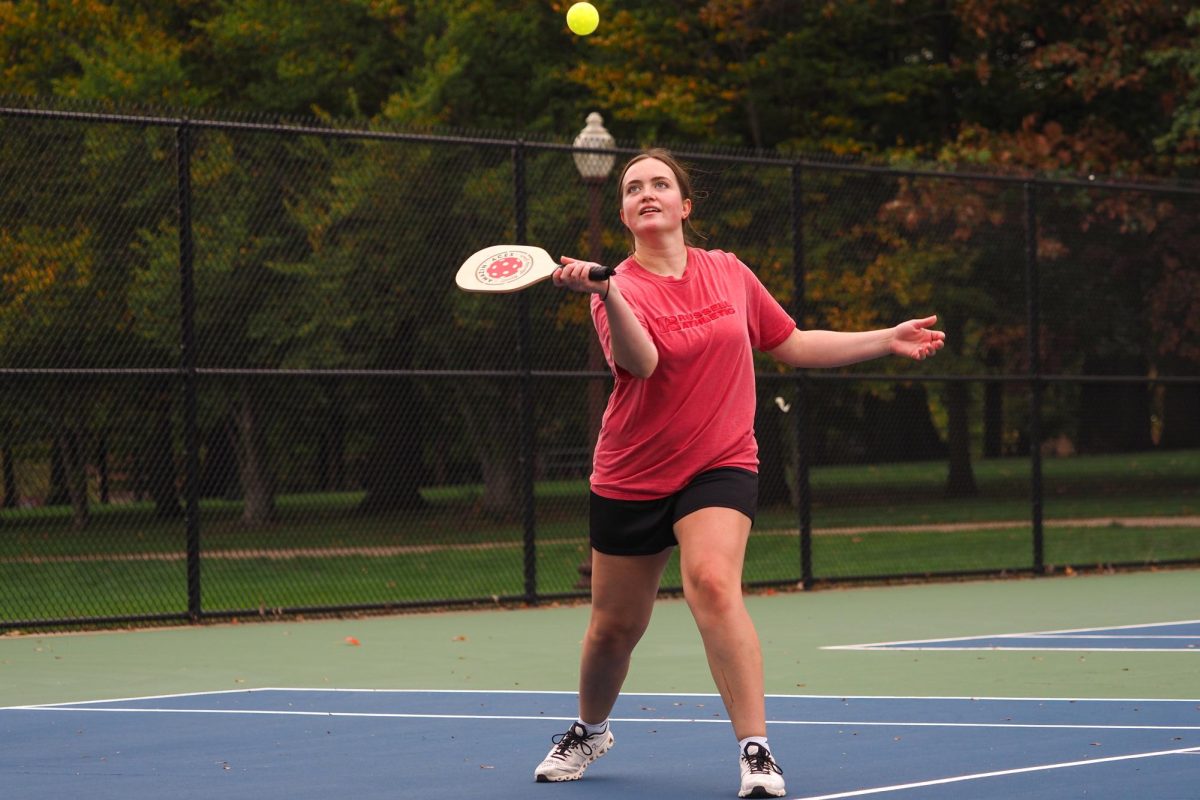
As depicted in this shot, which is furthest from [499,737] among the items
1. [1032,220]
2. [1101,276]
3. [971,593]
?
[1101,276]

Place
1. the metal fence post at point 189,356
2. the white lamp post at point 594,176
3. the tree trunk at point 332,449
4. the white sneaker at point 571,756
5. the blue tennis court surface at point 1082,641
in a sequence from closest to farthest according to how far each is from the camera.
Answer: the white sneaker at point 571,756
the blue tennis court surface at point 1082,641
the metal fence post at point 189,356
the white lamp post at point 594,176
the tree trunk at point 332,449

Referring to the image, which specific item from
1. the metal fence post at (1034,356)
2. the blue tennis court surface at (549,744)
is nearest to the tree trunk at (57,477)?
the blue tennis court surface at (549,744)

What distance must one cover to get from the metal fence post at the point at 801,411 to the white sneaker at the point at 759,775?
8.30 meters

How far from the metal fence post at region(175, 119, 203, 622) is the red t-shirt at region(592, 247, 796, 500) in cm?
609

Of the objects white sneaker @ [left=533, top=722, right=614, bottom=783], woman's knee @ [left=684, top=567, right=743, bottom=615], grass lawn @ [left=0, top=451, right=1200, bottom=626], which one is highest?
woman's knee @ [left=684, top=567, right=743, bottom=615]

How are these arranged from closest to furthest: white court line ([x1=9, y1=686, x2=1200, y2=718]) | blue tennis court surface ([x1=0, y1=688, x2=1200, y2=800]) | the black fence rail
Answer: blue tennis court surface ([x1=0, y1=688, x2=1200, y2=800]) → white court line ([x1=9, y1=686, x2=1200, y2=718]) → the black fence rail

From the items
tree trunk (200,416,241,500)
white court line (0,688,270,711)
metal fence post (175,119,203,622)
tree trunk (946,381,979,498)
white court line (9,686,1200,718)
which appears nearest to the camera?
Answer: white court line (9,686,1200,718)

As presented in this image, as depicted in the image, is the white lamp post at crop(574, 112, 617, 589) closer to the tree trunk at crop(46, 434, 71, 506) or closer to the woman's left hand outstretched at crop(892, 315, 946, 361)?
the tree trunk at crop(46, 434, 71, 506)

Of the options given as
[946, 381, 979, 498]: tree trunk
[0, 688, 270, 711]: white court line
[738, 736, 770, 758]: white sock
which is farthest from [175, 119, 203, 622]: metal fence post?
[946, 381, 979, 498]: tree trunk

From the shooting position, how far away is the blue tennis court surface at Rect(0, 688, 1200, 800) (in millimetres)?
5477

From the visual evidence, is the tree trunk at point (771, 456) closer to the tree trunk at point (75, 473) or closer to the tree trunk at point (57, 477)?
the tree trunk at point (75, 473)

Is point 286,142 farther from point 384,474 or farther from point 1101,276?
point 1101,276

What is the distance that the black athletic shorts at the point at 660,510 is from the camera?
531 centimetres

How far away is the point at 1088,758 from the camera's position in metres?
5.90
